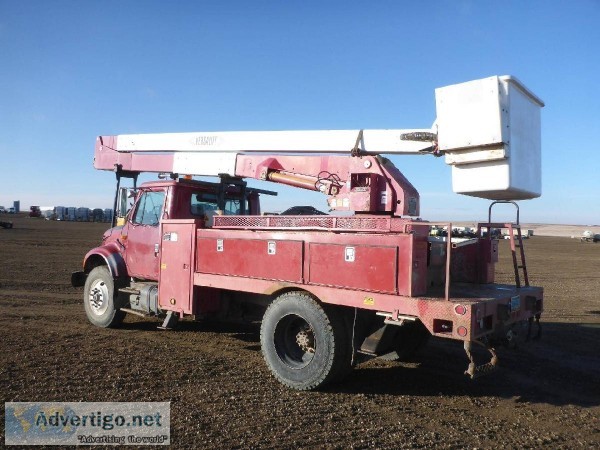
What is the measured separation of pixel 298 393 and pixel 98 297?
15.8 ft

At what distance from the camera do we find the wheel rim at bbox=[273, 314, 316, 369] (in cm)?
579

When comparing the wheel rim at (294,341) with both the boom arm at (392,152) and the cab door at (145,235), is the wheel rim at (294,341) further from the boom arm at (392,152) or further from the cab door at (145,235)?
the cab door at (145,235)

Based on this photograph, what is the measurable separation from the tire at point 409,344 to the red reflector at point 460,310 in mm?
1893

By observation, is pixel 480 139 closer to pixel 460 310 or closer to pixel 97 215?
pixel 460 310

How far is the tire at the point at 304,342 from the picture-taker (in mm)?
5414

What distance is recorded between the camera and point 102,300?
8672 millimetres

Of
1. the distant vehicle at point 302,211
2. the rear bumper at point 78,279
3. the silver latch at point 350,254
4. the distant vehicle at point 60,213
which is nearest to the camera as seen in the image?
the silver latch at point 350,254

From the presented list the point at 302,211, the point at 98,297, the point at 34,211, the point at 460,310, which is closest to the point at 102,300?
the point at 98,297

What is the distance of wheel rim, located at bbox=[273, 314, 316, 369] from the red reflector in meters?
1.74

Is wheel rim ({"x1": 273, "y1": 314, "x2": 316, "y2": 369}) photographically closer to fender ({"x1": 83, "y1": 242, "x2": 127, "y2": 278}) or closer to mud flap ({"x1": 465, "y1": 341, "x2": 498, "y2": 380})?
mud flap ({"x1": 465, "y1": 341, "x2": 498, "y2": 380})

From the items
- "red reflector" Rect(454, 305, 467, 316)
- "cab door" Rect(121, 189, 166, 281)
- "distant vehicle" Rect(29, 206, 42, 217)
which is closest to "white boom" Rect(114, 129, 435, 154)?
"cab door" Rect(121, 189, 166, 281)

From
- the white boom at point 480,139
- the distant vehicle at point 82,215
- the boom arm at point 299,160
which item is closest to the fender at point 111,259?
the boom arm at point 299,160

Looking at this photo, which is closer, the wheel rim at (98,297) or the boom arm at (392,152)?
the boom arm at (392,152)

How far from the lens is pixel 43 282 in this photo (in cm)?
1398
